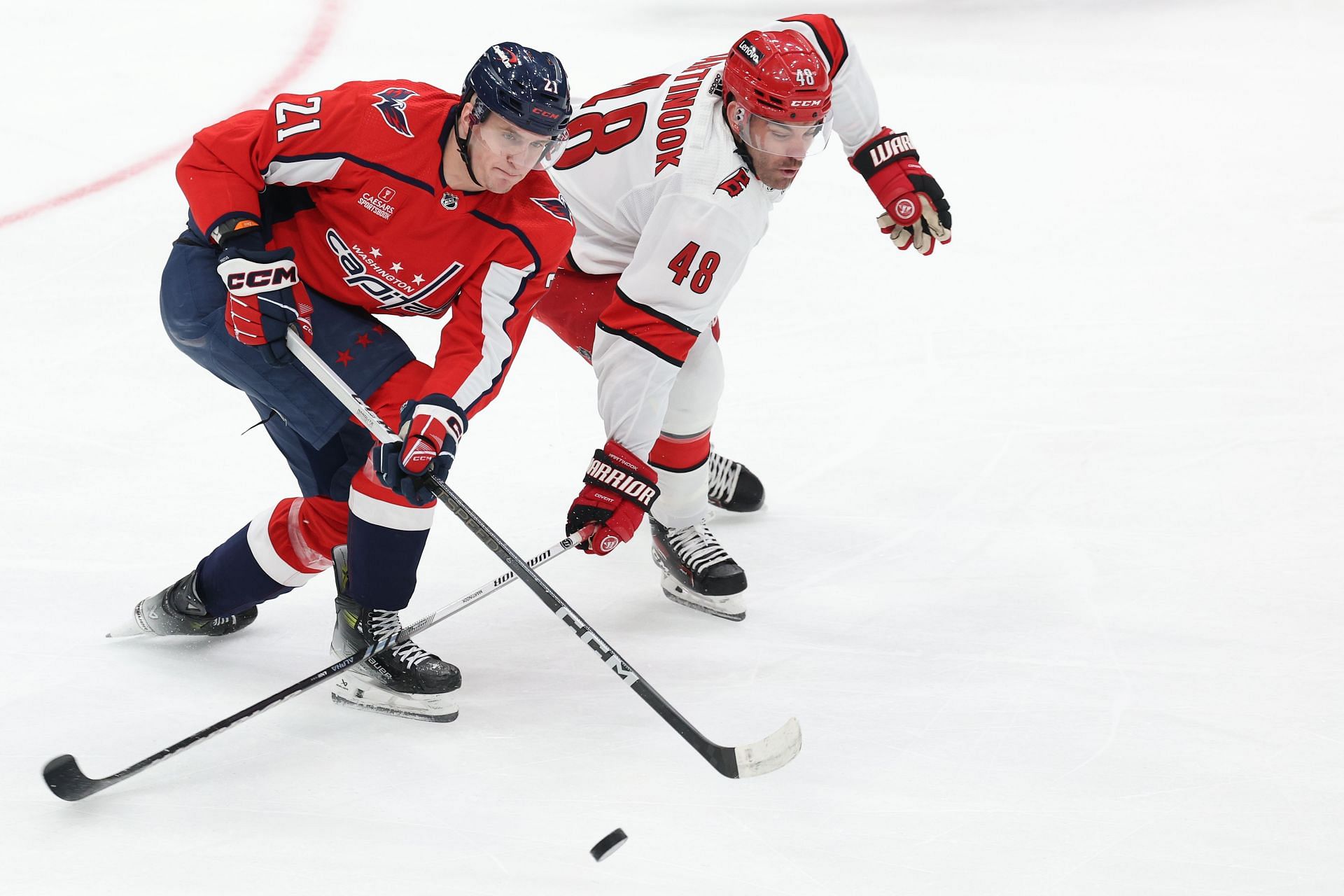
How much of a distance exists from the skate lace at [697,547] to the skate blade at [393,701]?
66 centimetres

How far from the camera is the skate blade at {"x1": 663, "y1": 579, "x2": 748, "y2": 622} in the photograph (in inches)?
104

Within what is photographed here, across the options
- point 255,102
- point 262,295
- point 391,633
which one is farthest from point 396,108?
point 255,102

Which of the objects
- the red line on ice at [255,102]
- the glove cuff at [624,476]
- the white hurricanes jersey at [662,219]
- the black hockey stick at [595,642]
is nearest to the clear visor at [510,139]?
the white hurricanes jersey at [662,219]

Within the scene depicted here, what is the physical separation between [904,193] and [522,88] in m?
1.08

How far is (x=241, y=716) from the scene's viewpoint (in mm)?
2031

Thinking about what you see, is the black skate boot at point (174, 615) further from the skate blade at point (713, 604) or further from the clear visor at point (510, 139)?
the clear visor at point (510, 139)

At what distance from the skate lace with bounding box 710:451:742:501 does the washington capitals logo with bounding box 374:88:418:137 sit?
1.19 meters

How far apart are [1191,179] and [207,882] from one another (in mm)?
4193

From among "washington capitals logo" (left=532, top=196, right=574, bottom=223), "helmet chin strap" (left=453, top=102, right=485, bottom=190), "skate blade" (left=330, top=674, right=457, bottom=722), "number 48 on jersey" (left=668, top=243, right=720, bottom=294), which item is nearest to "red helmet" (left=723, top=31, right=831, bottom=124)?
"number 48 on jersey" (left=668, top=243, right=720, bottom=294)

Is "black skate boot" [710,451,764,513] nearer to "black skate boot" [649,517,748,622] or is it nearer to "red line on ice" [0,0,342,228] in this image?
"black skate boot" [649,517,748,622]

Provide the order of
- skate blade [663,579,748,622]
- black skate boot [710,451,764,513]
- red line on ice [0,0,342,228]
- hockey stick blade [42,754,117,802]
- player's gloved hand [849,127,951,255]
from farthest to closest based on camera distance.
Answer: red line on ice [0,0,342,228], black skate boot [710,451,764,513], player's gloved hand [849,127,951,255], skate blade [663,579,748,622], hockey stick blade [42,754,117,802]

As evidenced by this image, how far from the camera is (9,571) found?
2.62 metres

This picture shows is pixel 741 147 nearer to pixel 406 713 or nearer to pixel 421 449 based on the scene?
pixel 421 449

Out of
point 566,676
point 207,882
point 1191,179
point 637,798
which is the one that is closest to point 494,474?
point 566,676
